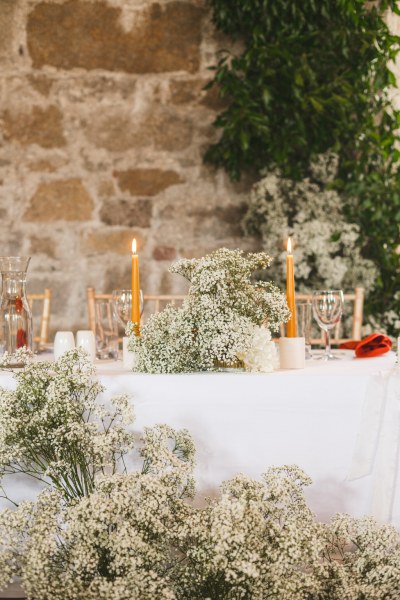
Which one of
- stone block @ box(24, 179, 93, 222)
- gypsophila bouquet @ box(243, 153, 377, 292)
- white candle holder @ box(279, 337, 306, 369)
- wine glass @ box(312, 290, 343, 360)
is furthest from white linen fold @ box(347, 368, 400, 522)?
stone block @ box(24, 179, 93, 222)

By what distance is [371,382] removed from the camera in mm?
1879

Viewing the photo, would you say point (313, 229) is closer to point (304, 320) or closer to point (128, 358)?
point (304, 320)

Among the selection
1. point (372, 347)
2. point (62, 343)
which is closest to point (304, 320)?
point (372, 347)

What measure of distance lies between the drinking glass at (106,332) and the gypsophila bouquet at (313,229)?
1834 mm

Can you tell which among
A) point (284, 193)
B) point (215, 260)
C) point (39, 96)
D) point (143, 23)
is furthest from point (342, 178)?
point (215, 260)

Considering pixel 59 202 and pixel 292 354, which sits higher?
pixel 59 202

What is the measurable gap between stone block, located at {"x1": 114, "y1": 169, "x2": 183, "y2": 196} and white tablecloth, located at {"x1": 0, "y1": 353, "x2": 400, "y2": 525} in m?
2.58

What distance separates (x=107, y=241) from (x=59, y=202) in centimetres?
33

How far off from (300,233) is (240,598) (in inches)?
105

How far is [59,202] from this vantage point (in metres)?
4.34

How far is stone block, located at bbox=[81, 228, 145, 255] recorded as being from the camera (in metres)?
4.36

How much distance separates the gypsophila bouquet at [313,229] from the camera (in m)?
4.11

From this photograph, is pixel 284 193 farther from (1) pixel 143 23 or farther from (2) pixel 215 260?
(2) pixel 215 260

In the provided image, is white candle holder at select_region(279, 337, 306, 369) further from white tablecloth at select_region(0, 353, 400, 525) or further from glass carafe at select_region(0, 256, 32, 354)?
glass carafe at select_region(0, 256, 32, 354)
